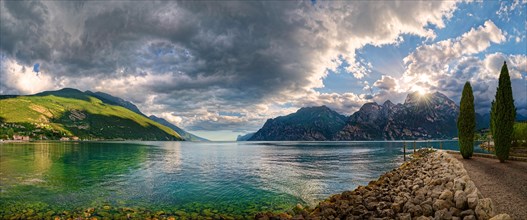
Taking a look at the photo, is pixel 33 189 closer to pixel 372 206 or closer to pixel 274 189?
pixel 274 189

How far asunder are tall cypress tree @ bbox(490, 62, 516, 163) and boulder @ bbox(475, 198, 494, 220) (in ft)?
92.9

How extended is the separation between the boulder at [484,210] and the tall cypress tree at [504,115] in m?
28.3

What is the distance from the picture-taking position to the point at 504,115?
116 feet

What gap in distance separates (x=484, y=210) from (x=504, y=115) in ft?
97.6

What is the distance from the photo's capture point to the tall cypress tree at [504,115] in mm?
35122

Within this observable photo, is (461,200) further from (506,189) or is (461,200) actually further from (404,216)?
(506,189)

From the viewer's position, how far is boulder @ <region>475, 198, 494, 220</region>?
13109 millimetres

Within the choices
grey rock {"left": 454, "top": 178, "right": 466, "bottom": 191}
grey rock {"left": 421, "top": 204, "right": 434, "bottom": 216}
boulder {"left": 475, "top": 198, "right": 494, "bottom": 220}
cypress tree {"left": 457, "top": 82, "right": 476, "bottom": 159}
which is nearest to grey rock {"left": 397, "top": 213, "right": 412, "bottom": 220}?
grey rock {"left": 421, "top": 204, "right": 434, "bottom": 216}

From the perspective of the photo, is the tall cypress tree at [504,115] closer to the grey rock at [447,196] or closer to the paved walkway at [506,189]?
the paved walkway at [506,189]

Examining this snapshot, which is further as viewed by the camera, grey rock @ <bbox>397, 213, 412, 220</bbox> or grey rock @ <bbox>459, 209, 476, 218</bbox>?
grey rock @ <bbox>397, 213, 412, 220</bbox>

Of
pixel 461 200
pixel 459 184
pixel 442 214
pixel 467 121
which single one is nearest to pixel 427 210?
pixel 442 214

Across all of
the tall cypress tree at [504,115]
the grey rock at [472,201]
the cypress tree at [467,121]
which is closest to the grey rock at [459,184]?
the grey rock at [472,201]

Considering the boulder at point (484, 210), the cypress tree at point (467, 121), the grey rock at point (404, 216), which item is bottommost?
the grey rock at point (404, 216)

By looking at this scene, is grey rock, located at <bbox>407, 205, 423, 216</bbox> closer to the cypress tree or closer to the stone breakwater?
the stone breakwater
